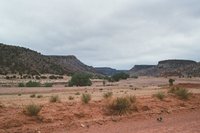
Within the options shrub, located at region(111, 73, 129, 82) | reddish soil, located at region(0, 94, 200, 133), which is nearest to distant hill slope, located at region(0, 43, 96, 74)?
shrub, located at region(111, 73, 129, 82)

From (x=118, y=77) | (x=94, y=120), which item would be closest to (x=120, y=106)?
(x=94, y=120)

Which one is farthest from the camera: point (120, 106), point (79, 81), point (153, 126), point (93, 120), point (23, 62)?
point (23, 62)

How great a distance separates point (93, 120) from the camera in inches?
858

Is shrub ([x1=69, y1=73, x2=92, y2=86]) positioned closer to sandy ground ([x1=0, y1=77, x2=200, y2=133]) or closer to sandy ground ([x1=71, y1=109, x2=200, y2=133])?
sandy ground ([x1=0, y1=77, x2=200, y2=133])

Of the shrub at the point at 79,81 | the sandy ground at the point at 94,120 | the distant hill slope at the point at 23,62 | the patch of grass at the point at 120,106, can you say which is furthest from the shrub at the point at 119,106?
the distant hill slope at the point at 23,62

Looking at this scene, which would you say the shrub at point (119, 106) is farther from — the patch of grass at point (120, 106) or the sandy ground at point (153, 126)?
the sandy ground at point (153, 126)

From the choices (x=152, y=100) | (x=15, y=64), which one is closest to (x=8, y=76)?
(x=15, y=64)

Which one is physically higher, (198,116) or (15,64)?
(15,64)

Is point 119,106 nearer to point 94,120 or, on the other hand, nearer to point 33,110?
point 94,120

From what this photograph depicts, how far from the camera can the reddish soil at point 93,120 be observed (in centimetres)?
1930

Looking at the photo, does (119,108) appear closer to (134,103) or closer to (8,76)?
(134,103)

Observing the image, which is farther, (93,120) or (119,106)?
(119,106)

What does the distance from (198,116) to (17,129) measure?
11979 millimetres

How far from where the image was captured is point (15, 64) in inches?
4870
